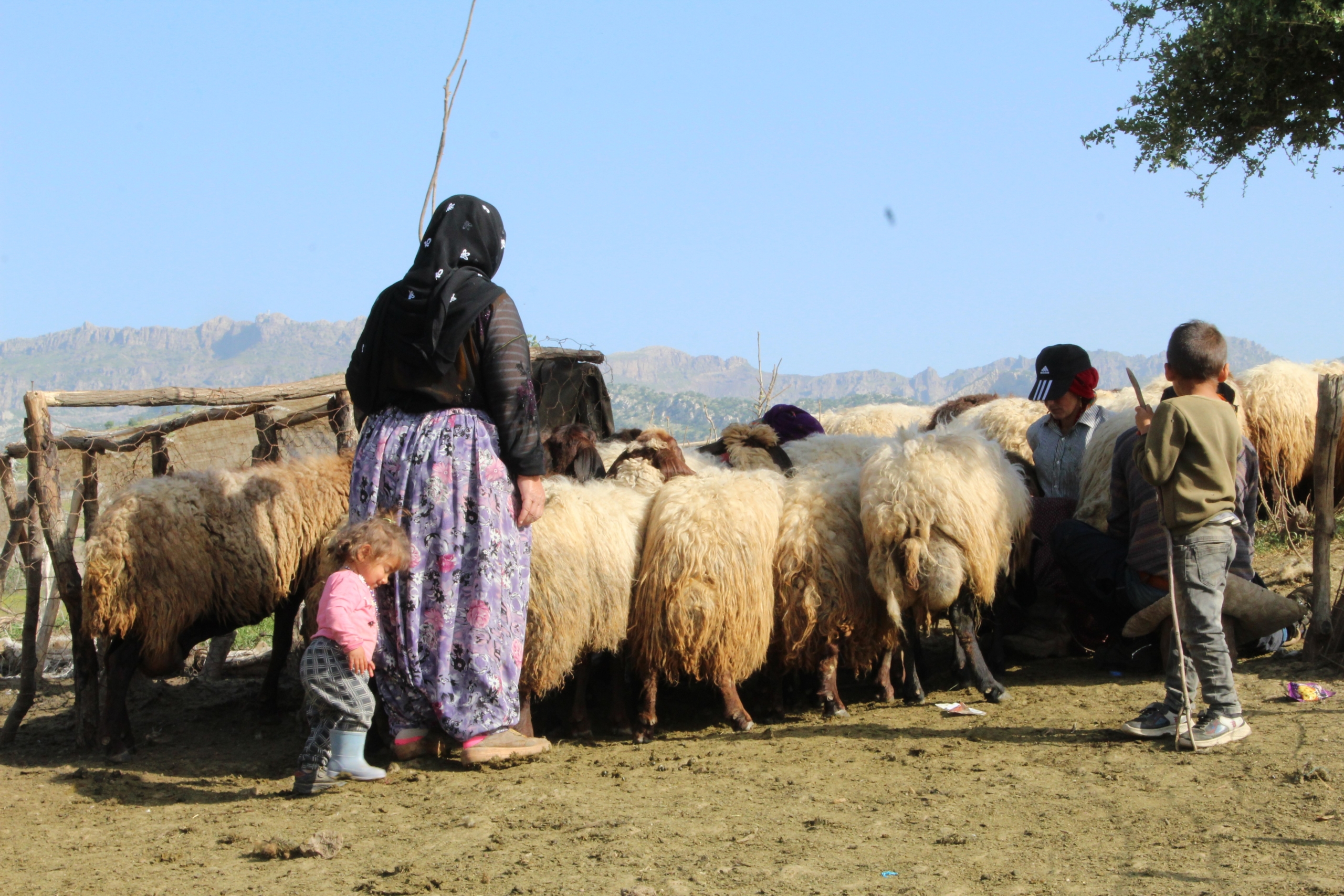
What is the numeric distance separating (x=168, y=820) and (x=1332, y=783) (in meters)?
4.34

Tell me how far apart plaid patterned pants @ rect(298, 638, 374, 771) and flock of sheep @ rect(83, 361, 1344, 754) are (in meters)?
0.88

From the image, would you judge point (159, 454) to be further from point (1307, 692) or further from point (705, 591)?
point (1307, 692)

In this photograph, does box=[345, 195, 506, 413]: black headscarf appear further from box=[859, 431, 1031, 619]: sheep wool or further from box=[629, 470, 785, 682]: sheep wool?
box=[859, 431, 1031, 619]: sheep wool

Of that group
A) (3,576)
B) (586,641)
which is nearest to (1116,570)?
(586,641)

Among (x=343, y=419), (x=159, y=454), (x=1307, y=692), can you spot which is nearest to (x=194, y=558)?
(x=159, y=454)

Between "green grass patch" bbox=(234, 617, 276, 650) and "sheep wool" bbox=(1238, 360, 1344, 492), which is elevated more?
"sheep wool" bbox=(1238, 360, 1344, 492)

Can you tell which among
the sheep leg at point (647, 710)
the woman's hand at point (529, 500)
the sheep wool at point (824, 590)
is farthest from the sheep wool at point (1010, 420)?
the woman's hand at point (529, 500)

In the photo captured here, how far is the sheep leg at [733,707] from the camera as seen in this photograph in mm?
4777

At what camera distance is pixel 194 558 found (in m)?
5.04

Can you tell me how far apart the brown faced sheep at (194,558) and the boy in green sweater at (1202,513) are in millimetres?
4141

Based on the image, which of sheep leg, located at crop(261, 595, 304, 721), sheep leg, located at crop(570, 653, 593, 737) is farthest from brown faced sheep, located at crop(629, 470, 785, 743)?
sheep leg, located at crop(261, 595, 304, 721)

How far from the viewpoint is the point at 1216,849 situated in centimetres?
292

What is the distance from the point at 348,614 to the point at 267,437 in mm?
3016

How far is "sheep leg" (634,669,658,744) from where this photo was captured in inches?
188
